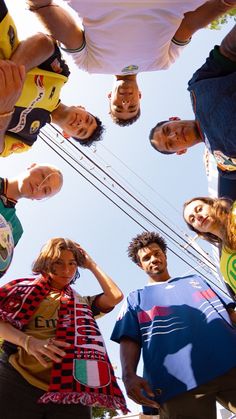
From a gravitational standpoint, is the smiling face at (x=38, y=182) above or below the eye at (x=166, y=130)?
below

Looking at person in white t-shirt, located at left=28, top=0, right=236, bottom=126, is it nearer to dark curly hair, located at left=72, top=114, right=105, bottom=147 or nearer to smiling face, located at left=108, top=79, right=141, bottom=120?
smiling face, located at left=108, top=79, right=141, bottom=120

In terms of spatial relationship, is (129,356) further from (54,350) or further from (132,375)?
(54,350)

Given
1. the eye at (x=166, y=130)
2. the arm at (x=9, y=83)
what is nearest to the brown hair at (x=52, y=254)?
the eye at (x=166, y=130)

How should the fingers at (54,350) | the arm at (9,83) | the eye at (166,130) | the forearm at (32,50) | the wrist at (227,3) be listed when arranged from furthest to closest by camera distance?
1. the eye at (166,130)
2. the wrist at (227,3)
3. the fingers at (54,350)
4. the forearm at (32,50)
5. the arm at (9,83)

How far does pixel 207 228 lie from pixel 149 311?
27.1 inches

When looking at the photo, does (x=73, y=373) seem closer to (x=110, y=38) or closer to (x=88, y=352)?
(x=88, y=352)

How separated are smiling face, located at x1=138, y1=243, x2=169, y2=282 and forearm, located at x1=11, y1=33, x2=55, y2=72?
5.52 ft

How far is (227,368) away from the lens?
2270mm

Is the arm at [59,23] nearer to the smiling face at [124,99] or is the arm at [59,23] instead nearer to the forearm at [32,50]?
the forearm at [32,50]

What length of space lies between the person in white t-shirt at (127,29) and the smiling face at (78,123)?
450 mm

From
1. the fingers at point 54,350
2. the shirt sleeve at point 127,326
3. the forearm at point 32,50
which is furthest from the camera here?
the shirt sleeve at point 127,326

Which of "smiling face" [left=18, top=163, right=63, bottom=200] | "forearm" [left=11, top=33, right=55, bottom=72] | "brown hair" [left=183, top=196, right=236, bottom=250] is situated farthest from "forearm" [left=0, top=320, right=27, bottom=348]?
"forearm" [left=11, top=33, right=55, bottom=72]

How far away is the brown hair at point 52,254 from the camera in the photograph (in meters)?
2.71

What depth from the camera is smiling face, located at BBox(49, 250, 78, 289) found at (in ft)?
8.88
